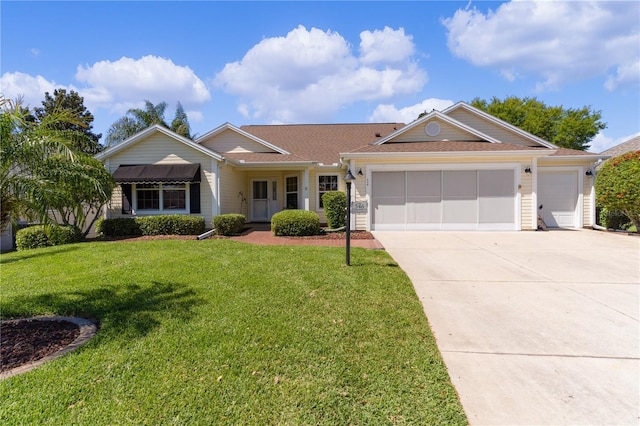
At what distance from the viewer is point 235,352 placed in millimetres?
3123

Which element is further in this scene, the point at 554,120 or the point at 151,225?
the point at 554,120

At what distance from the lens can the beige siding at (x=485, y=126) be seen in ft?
47.1

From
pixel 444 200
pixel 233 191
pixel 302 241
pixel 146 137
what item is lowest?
pixel 302 241

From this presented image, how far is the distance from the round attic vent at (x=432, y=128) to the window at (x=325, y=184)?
4.96 metres

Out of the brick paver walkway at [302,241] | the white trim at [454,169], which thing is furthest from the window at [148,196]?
the white trim at [454,169]

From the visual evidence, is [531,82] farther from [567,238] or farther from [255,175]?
[255,175]

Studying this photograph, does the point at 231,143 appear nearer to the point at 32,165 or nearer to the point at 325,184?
the point at 325,184

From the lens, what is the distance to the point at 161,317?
3.96m

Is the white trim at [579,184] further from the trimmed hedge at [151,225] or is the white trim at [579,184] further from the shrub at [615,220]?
the trimmed hedge at [151,225]

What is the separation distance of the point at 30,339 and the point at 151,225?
8893 millimetres

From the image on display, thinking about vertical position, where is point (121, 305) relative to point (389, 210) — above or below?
below

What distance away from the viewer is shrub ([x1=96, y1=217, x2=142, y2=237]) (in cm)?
1175

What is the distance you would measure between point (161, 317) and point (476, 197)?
12183 millimetres

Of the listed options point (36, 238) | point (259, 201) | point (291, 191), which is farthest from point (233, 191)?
point (36, 238)
